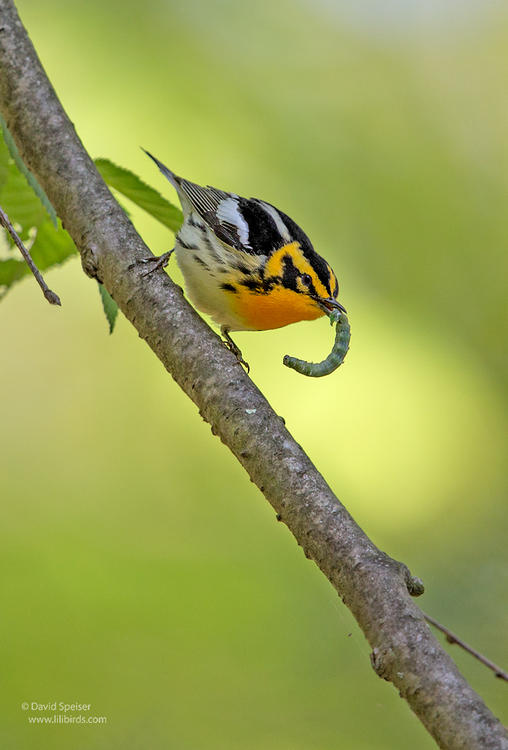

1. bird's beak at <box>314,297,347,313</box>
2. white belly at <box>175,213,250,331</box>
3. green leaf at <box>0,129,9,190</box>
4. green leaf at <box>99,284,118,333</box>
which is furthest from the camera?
white belly at <box>175,213,250,331</box>

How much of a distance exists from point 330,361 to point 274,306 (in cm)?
73

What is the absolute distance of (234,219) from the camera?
337 centimetres

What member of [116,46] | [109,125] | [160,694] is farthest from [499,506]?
[116,46]

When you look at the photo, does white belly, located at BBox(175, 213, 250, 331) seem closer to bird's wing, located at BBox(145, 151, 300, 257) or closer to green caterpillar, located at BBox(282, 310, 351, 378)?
bird's wing, located at BBox(145, 151, 300, 257)

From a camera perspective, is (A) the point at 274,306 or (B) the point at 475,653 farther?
(A) the point at 274,306

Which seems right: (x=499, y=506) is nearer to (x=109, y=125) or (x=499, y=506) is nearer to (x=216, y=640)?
(x=216, y=640)

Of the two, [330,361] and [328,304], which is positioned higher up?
[328,304]

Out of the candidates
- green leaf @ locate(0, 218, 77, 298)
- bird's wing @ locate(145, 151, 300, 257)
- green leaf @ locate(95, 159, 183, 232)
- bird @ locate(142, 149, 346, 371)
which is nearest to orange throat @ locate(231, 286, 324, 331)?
bird @ locate(142, 149, 346, 371)

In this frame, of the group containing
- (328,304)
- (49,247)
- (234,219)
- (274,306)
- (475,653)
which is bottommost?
(475,653)

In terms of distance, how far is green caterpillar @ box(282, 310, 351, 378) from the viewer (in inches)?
89.6

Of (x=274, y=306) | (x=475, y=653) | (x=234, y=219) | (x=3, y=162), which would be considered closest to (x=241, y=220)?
(x=234, y=219)

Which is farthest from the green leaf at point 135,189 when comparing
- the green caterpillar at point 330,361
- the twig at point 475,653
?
the twig at point 475,653

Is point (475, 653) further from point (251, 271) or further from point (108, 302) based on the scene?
point (251, 271)

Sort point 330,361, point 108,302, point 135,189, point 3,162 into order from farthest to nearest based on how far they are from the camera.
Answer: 1. point 135,189
2. point 330,361
3. point 108,302
4. point 3,162
